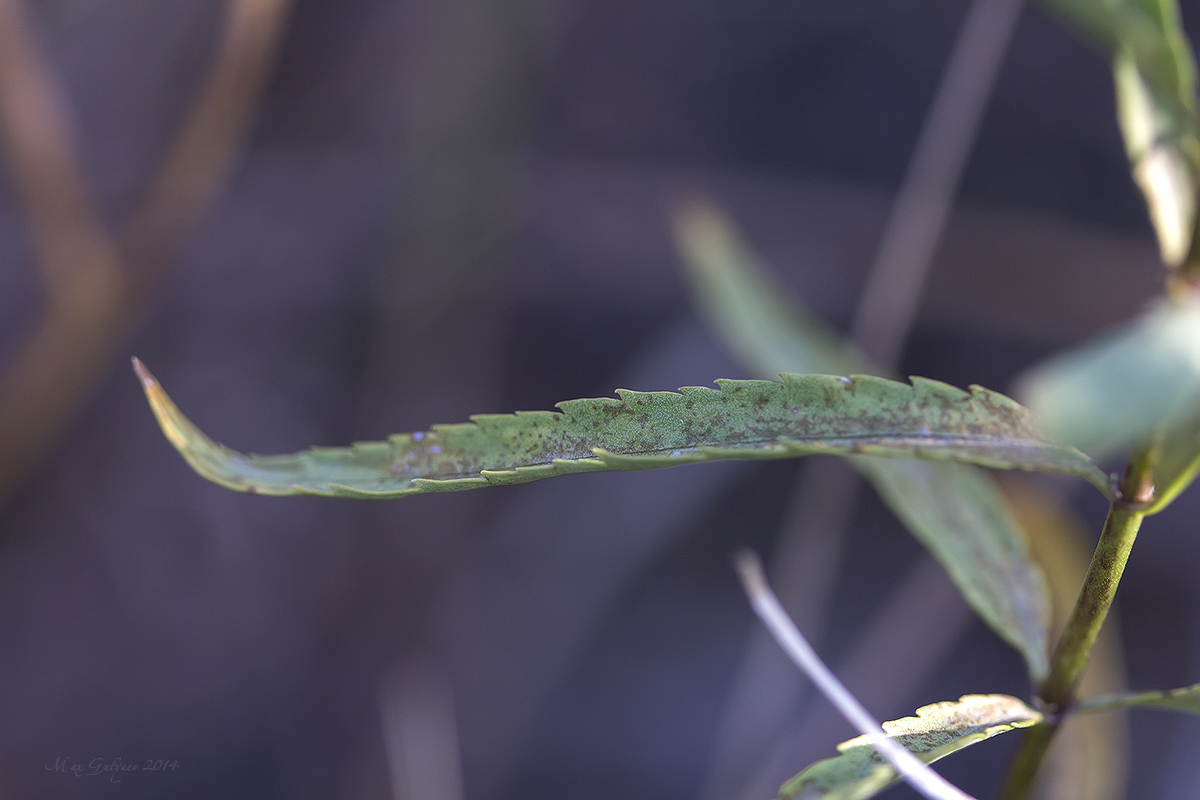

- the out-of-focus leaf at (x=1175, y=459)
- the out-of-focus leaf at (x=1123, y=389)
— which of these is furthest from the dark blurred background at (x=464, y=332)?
the out-of-focus leaf at (x=1123, y=389)

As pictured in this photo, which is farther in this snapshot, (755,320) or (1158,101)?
(755,320)

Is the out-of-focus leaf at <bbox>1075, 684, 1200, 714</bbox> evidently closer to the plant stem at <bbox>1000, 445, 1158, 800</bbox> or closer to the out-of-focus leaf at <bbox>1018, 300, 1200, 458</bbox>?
the plant stem at <bbox>1000, 445, 1158, 800</bbox>

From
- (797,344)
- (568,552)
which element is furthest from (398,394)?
(797,344)

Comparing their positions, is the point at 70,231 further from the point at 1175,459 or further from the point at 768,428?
the point at 1175,459

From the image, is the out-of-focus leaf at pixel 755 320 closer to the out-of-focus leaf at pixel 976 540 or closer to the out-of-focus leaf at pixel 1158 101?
the out-of-focus leaf at pixel 976 540

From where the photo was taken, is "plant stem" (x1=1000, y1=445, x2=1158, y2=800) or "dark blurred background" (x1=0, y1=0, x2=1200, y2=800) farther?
"dark blurred background" (x1=0, y1=0, x2=1200, y2=800)

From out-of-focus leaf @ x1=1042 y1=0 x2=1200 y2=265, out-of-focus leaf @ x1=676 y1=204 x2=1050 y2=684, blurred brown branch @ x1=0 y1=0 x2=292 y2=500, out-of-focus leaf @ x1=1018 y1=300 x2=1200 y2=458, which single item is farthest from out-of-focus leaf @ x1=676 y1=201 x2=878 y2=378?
blurred brown branch @ x1=0 y1=0 x2=292 y2=500

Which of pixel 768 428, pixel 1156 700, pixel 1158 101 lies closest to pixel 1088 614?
pixel 1156 700
